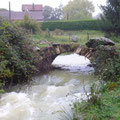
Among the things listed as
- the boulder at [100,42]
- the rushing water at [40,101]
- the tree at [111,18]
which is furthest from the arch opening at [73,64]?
the tree at [111,18]

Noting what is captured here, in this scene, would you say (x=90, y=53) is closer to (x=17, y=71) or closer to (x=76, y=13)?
(x=17, y=71)

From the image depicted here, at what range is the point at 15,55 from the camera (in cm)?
786

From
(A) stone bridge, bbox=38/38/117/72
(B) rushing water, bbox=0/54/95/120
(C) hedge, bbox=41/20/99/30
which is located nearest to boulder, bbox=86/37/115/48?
(A) stone bridge, bbox=38/38/117/72

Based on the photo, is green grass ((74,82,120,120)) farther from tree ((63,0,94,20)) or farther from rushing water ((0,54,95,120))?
tree ((63,0,94,20))

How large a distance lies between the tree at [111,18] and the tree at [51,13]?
28261mm

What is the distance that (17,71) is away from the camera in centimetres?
802

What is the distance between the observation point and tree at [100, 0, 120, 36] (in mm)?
17609

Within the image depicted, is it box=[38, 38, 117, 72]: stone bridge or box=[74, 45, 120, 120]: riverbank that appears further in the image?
box=[38, 38, 117, 72]: stone bridge

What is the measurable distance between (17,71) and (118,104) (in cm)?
456

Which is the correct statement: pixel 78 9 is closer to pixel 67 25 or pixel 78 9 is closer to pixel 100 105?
pixel 67 25

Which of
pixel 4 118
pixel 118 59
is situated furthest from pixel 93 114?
pixel 118 59

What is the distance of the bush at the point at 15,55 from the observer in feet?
25.1

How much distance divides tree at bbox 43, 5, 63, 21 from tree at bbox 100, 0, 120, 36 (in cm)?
2826

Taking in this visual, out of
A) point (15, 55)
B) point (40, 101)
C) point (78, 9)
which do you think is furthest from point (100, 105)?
point (78, 9)
